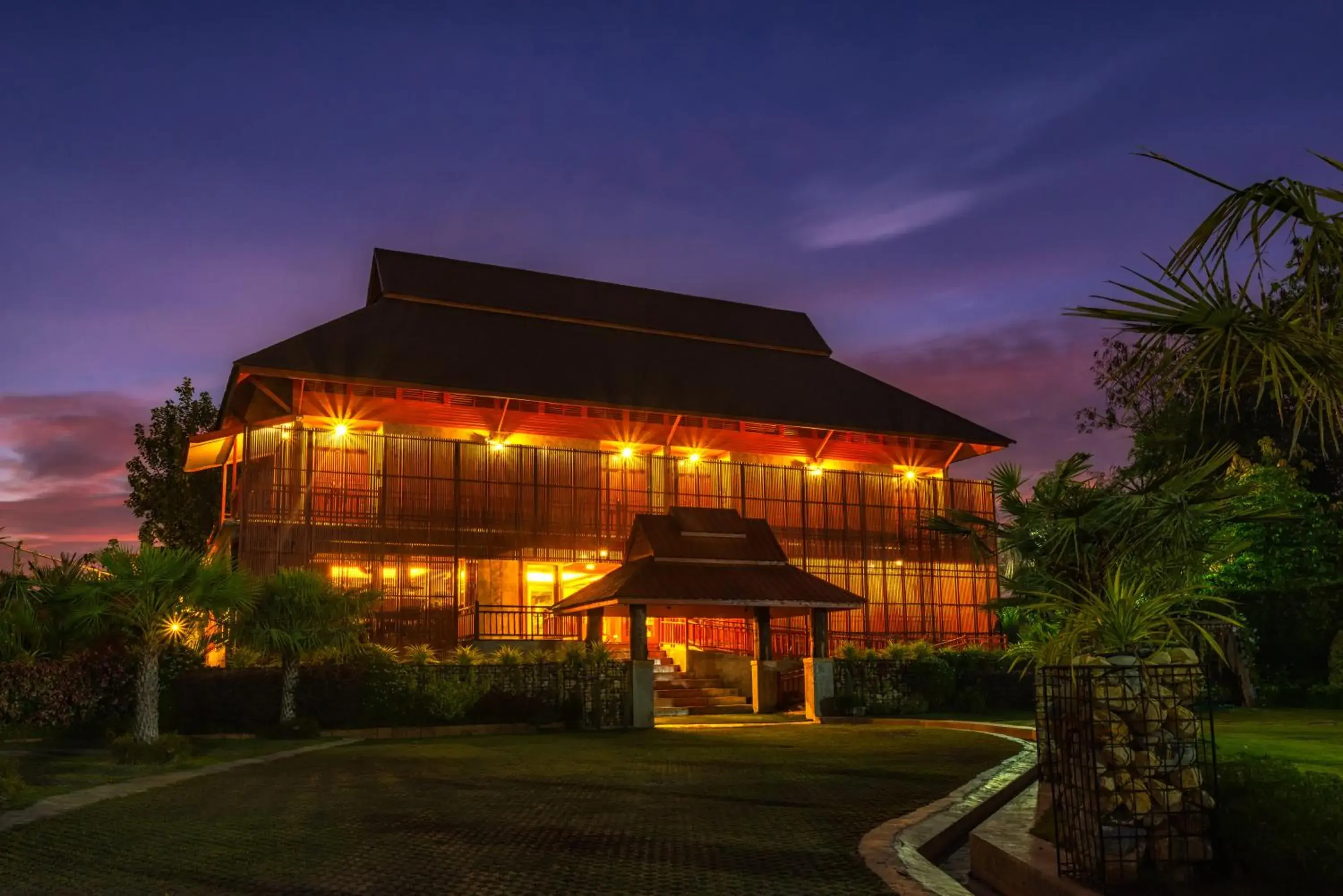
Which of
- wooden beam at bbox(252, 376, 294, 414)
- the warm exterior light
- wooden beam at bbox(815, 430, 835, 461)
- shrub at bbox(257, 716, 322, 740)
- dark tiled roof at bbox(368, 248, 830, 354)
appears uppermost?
dark tiled roof at bbox(368, 248, 830, 354)

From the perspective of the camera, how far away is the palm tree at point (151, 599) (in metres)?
15.5

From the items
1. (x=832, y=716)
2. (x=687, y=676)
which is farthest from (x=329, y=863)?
(x=687, y=676)

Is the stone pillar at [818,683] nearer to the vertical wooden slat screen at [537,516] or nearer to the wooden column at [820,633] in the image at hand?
the wooden column at [820,633]

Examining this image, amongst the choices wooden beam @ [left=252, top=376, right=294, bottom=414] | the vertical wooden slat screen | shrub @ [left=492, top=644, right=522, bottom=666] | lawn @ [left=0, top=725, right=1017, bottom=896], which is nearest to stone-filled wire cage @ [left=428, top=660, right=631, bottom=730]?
shrub @ [left=492, top=644, right=522, bottom=666]

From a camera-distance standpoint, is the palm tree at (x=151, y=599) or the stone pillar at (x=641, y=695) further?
the stone pillar at (x=641, y=695)

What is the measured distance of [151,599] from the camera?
15.7 m

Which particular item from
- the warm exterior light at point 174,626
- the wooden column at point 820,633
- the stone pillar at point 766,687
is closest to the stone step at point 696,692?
the stone pillar at point 766,687

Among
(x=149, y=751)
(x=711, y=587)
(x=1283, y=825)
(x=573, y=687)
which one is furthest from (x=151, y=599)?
(x=1283, y=825)

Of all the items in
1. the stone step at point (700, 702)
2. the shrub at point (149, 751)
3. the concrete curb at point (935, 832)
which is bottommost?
the stone step at point (700, 702)

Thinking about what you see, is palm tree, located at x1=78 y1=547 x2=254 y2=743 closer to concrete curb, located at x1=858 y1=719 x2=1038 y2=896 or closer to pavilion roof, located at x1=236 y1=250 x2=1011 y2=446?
concrete curb, located at x1=858 y1=719 x2=1038 y2=896

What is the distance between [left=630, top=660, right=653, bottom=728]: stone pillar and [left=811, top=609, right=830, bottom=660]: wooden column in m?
4.47

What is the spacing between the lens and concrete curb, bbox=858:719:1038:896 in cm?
682

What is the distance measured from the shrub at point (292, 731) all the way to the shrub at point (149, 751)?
12.1 ft

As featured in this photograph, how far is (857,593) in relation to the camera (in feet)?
112
